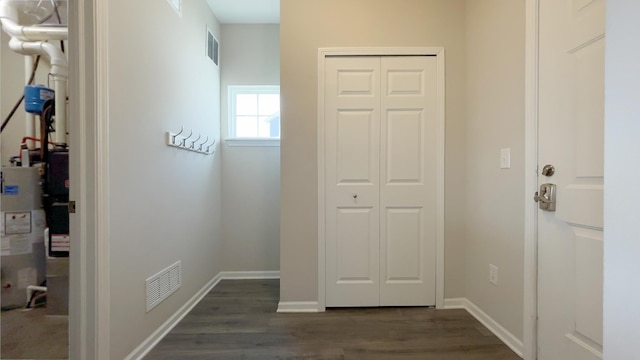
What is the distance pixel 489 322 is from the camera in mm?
2012

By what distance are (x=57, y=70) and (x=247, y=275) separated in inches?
97.6

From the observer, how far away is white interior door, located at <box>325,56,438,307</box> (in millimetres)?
2332

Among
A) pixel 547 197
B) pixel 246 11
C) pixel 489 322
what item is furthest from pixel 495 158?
pixel 246 11

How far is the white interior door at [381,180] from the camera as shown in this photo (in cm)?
233

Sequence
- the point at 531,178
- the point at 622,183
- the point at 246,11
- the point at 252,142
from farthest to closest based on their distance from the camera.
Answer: the point at 252,142, the point at 246,11, the point at 531,178, the point at 622,183

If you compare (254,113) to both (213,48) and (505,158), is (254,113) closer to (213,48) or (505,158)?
(213,48)

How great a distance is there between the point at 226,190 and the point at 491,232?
2562 mm

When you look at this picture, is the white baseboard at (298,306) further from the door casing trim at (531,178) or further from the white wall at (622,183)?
the white wall at (622,183)

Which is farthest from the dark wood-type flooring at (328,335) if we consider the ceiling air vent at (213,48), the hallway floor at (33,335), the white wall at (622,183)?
the ceiling air vent at (213,48)

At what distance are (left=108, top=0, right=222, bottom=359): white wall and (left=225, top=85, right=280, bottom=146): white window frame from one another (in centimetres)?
41

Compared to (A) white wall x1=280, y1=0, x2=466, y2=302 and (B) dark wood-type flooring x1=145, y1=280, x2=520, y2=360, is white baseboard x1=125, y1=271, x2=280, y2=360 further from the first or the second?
(A) white wall x1=280, y1=0, x2=466, y2=302

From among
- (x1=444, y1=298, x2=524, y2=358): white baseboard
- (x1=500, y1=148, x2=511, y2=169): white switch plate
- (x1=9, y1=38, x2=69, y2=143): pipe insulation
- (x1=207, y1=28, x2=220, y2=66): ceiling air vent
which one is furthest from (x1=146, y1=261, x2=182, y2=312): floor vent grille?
(x1=500, y1=148, x2=511, y2=169): white switch plate

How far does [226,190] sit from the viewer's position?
10.4 feet

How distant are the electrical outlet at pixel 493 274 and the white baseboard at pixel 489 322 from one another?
265 millimetres
